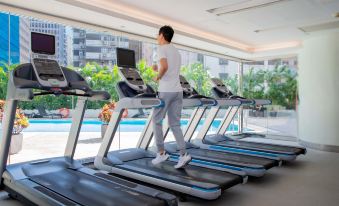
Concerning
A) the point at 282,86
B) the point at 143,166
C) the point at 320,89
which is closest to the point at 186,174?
the point at 143,166

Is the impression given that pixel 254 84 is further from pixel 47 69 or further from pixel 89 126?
pixel 47 69

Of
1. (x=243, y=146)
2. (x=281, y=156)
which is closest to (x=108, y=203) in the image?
(x=281, y=156)

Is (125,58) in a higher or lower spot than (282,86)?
higher

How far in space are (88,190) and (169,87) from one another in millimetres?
1371

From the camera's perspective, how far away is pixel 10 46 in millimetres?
4199

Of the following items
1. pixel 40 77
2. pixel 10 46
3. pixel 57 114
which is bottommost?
pixel 57 114

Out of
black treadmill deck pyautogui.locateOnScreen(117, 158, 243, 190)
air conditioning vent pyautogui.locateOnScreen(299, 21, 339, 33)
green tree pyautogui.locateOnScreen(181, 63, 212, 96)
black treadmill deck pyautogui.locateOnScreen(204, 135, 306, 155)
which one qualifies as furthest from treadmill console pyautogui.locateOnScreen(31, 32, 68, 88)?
air conditioning vent pyautogui.locateOnScreen(299, 21, 339, 33)

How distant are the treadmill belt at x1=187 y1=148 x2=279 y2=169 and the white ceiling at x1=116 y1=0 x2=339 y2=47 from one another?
7.25ft

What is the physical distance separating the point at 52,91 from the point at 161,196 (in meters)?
1.49

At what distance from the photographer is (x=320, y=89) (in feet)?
19.9

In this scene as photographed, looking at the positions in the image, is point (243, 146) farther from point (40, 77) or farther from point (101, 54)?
point (40, 77)

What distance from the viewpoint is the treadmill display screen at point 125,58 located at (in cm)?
384

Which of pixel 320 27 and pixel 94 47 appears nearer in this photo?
pixel 94 47

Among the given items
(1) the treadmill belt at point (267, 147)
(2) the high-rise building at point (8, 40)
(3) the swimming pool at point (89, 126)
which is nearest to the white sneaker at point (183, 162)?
(1) the treadmill belt at point (267, 147)
